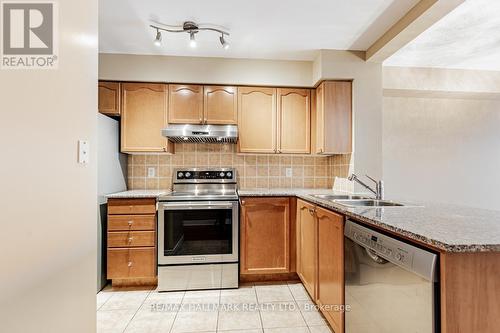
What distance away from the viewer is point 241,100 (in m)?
2.78

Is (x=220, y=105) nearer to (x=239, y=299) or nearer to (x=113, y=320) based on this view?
(x=239, y=299)

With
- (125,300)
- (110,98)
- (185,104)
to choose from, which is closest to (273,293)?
(125,300)

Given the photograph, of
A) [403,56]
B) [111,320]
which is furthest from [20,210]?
[403,56]

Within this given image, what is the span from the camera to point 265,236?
2.45 m

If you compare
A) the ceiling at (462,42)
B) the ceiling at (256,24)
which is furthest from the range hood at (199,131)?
the ceiling at (462,42)

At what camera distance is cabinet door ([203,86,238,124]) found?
2744mm

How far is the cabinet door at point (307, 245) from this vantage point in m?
1.98

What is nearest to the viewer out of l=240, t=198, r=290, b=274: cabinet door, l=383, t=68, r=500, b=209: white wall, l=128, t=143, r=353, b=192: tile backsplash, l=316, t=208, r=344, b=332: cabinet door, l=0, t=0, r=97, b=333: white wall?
l=0, t=0, r=97, b=333: white wall

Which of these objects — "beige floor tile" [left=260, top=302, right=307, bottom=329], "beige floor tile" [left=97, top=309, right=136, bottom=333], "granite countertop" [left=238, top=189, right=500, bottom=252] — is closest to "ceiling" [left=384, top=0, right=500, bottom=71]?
"granite countertop" [left=238, top=189, right=500, bottom=252]

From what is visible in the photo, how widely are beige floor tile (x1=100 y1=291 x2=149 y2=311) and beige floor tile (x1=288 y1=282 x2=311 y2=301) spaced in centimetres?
135

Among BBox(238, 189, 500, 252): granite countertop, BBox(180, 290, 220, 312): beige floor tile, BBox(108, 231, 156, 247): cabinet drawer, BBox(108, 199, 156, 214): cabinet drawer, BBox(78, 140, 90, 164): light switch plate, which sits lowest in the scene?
BBox(180, 290, 220, 312): beige floor tile

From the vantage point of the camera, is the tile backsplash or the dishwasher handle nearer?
the dishwasher handle

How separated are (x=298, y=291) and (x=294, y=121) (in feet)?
5.78

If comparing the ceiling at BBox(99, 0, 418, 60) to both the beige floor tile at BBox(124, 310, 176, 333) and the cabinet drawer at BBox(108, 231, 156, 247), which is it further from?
the beige floor tile at BBox(124, 310, 176, 333)
